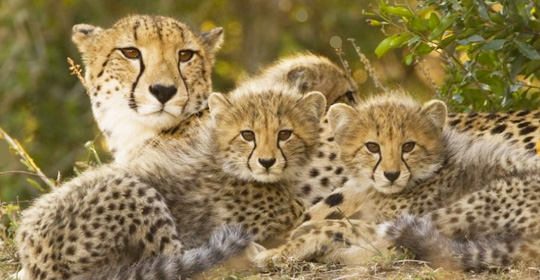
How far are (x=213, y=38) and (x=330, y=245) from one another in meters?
1.88

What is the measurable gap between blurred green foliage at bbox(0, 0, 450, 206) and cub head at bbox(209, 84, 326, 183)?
3.25 meters

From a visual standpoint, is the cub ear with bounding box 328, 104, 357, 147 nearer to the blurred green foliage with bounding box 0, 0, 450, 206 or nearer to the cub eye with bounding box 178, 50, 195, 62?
the cub eye with bounding box 178, 50, 195, 62

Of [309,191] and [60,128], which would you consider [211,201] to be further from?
[60,128]

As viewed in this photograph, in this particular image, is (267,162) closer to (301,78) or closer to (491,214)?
(491,214)

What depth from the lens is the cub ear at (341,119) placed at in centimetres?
536

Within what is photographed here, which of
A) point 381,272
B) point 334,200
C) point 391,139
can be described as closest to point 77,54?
point 334,200

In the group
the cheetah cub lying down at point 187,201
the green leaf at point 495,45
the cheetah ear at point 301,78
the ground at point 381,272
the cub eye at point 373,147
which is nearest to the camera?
the ground at point 381,272

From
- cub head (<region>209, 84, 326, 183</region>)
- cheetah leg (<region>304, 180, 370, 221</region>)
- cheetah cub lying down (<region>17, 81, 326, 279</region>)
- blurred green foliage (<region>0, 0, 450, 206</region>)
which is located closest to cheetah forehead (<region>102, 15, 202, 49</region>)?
cheetah cub lying down (<region>17, 81, 326, 279</region>)

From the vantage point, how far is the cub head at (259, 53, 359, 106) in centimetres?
661

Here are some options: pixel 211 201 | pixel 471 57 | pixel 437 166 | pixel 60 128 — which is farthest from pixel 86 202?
pixel 60 128

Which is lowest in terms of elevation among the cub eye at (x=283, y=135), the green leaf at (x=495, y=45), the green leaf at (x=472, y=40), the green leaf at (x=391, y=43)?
the cub eye at (x=283, y=135)

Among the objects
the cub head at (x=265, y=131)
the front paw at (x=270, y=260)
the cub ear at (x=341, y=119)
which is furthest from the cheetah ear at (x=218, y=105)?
the front paw at (x=270, y=260)

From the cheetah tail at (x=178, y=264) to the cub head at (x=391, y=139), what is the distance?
695 millimetres

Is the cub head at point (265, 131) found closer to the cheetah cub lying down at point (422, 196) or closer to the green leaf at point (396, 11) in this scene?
the cheetah cub lying down at point (422, 196)
